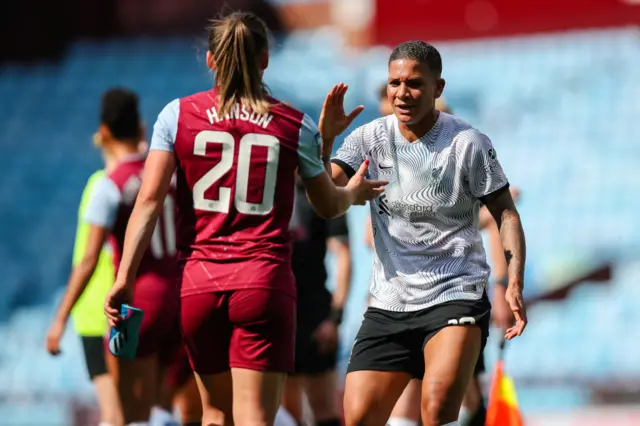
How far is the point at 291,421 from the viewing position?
7090mm

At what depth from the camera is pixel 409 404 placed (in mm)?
6473

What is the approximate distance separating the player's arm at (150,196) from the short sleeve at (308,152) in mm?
518

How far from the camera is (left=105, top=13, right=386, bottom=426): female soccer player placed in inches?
178

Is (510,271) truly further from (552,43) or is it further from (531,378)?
(552,43)

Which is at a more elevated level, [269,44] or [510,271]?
[269,44]

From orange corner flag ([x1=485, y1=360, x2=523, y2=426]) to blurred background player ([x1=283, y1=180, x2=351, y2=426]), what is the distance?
152cm

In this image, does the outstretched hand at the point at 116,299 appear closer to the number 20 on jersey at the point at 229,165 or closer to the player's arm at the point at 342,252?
the number 20 on jersey at the point at 229,165

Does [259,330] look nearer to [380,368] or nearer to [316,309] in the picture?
[380,368]

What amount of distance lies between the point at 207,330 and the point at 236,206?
528 mm

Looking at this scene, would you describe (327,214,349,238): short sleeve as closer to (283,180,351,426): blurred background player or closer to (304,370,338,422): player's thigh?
(283,180,351,426): blurred background player

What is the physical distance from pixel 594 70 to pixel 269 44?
39.9ft

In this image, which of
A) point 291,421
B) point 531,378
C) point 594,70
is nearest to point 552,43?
point 594,70

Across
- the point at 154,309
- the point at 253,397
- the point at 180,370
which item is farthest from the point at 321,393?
the point at 253,397

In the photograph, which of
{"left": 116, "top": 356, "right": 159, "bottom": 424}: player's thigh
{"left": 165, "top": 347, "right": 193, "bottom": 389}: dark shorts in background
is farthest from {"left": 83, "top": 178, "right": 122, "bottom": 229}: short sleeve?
{"left": 165, "top": 347, "right": 193, "bottom": 389}: dark shorts in background
